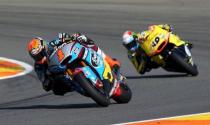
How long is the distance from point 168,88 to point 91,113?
234 cm

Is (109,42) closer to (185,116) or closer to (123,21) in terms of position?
(123,21)

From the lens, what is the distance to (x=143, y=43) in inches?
533

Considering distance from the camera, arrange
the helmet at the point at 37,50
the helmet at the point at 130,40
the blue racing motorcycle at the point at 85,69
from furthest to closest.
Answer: the helmet at the point at 130,40, the helmet at the point at 37,50, the blue racing motorcycle at the point at 85,69

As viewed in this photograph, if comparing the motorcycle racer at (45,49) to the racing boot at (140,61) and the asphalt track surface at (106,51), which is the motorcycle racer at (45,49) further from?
the racing boot at (140,61)

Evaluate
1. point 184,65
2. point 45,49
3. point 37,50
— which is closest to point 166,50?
point 184,65

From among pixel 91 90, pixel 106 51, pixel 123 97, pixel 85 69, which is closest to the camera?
pixel 91 90

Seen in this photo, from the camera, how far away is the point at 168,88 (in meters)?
12.0

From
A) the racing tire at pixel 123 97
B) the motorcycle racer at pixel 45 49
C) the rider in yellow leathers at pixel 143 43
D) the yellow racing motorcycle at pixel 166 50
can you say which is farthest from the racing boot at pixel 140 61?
the motorcycle racer at pixel 45 49

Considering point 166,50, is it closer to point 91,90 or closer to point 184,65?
point 184,65

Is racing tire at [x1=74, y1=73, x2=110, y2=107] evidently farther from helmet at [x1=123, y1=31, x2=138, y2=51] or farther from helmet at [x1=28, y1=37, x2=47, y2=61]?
helmet at [x1=123, y1=31, x2=138, y2=51]

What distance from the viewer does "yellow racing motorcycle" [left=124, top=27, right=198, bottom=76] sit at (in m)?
13.2

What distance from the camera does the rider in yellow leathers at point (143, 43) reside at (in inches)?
530

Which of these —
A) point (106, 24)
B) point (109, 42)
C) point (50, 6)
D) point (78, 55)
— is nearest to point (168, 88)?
point (78, 55)

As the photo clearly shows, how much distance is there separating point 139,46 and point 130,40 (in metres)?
0.29
